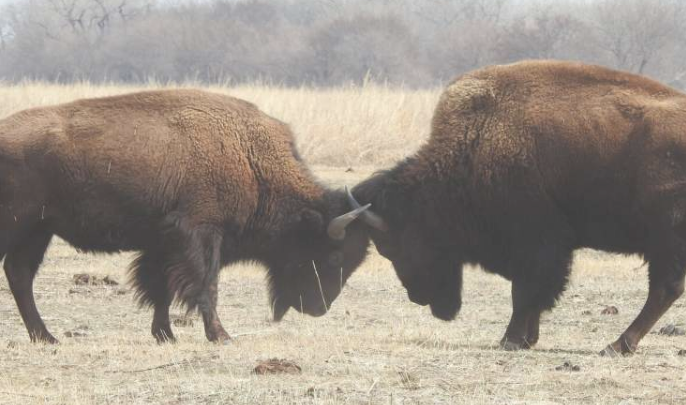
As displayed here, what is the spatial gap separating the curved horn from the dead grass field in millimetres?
710

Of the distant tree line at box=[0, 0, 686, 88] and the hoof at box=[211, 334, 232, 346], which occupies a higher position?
the hoof at box=[211, 334, 232, 346]

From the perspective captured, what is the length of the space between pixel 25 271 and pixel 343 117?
45.3ft

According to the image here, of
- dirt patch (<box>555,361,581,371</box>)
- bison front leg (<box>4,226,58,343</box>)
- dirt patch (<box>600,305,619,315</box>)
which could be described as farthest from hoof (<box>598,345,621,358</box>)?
bison front leg (<box>4,226,58,343</box>)

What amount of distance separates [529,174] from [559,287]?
30.7 inches

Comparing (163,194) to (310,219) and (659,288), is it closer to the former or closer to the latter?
(310,219)

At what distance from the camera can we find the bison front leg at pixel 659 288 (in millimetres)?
8102

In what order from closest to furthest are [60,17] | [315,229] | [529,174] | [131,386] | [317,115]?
1. [131,386]
2. [529,174]
3. [315,229]
4. [317,115]
5. [60,17]

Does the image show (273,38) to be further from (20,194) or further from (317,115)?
(20,194)

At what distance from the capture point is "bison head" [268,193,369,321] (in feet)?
31.1

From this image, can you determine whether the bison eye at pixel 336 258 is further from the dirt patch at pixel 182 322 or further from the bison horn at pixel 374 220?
the dirt patch at pixel 182 322

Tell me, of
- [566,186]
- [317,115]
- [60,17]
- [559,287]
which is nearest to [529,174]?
[566,186]

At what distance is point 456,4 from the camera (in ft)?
312

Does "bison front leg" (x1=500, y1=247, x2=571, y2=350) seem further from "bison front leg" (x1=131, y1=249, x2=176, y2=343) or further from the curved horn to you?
"bison front leg" (x1=131, y1=249, x2=176, y2=343)

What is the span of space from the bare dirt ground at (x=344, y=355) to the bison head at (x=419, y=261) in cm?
28
